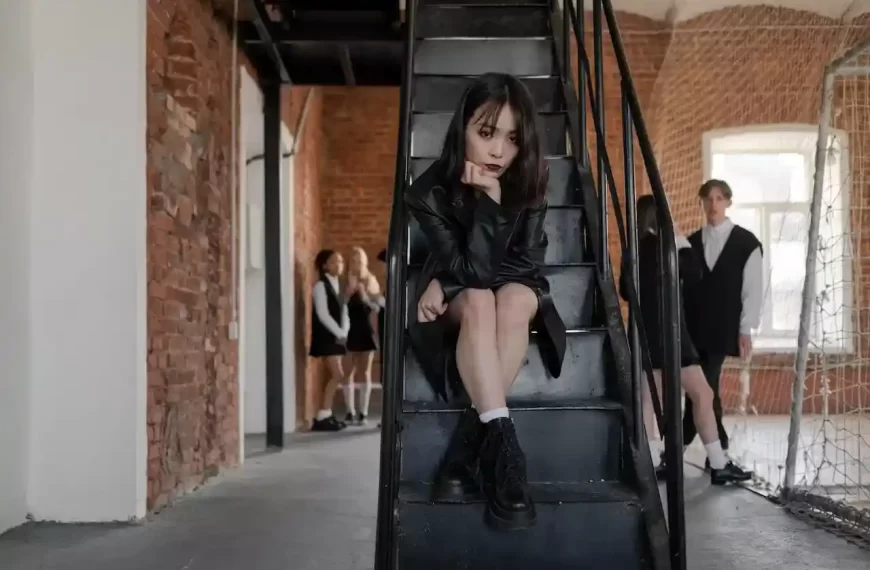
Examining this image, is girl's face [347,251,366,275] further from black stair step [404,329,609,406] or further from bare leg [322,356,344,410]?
black stair step [404,329,609,406]

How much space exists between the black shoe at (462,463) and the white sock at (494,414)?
49mm

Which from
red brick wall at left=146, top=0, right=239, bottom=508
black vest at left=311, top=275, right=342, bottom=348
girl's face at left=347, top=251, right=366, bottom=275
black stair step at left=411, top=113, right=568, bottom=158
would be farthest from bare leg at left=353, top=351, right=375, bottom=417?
black stair step at left=411, top=113, right=568, bottom=158

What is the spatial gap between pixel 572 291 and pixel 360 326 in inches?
175

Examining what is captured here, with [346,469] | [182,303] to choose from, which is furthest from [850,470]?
[182,303]

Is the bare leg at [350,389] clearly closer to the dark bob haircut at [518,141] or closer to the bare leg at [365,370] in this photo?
the bare leg at [365,370]

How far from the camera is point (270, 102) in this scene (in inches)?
208

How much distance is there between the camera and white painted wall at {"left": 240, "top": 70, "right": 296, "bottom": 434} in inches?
222

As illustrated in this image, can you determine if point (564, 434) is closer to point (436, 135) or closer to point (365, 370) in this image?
point (436, 135)

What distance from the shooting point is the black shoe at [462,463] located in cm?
206

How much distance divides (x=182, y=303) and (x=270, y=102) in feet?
6.87

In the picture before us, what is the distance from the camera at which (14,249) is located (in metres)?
2.92

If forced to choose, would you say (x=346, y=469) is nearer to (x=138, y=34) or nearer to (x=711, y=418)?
(x=711, y=418)

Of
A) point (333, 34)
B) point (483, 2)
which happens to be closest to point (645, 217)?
point (483, 2)

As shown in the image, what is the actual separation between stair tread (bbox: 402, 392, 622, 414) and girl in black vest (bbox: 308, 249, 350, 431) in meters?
4.28
